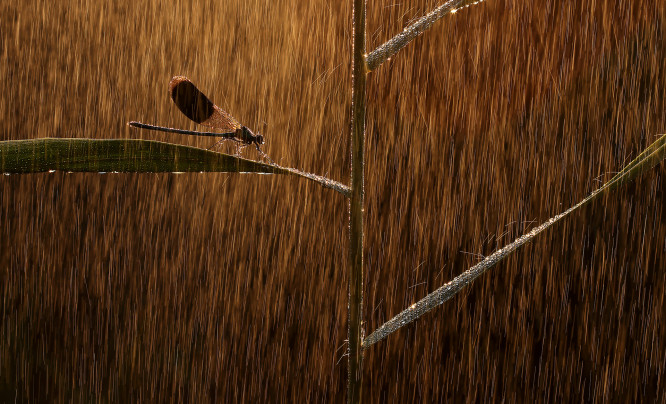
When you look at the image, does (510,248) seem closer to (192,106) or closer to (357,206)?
(357,206)

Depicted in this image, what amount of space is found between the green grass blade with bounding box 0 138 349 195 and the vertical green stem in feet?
0.20

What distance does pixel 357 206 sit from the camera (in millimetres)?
339

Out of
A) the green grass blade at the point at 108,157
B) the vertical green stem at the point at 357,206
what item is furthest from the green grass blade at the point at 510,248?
the green grass blade at the point at 108,157

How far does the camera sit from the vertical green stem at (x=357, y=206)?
0.33m

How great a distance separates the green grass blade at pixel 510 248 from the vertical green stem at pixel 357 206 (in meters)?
0.01

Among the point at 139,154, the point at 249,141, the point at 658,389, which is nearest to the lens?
the point at 139,154

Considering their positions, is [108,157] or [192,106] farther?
[192,106]

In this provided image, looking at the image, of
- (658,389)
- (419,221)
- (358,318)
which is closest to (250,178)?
(419,221)

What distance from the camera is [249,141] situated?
77 centimetres

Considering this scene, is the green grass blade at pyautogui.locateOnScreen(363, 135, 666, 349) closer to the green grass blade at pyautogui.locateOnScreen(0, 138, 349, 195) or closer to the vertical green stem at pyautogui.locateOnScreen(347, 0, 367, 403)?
the vertical green stem at pyautogui.locateOnScreen(347, 0, 367, 403)

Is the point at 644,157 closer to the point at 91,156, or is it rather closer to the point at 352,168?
the point at 352,168

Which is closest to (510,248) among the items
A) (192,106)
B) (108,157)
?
(108,157)

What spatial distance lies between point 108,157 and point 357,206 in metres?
0.13

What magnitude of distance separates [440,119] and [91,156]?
136cm
